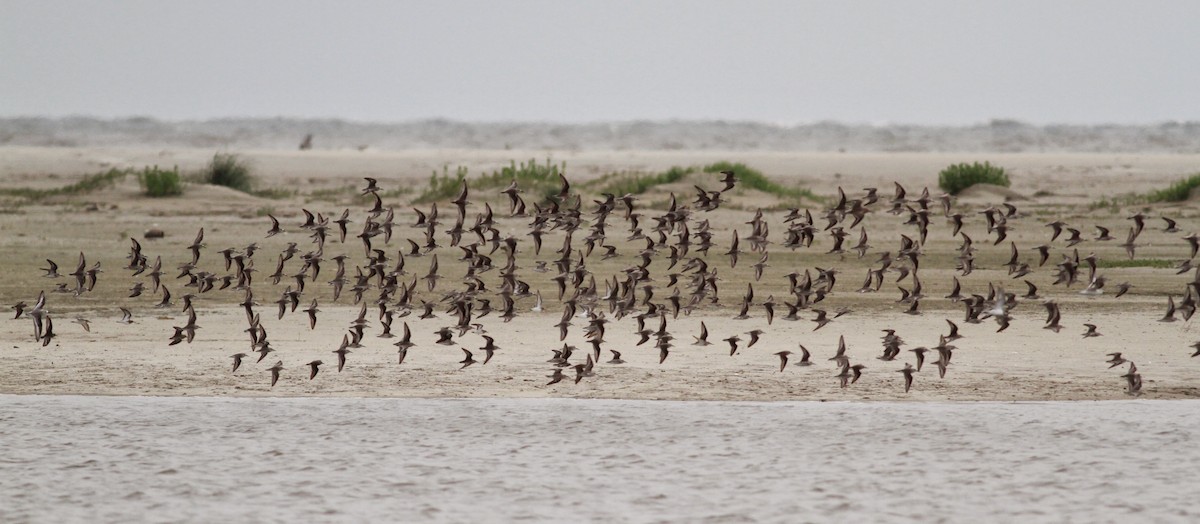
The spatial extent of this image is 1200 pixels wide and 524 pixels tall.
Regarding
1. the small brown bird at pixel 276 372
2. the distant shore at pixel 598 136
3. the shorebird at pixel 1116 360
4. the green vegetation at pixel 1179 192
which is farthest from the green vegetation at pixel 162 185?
the distant shore at pixel 598 136

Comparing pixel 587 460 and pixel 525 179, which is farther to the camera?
pixel 525 179

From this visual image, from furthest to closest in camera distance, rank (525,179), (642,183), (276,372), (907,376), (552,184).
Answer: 1. (642,183)
2. (552,184)
3. (525,179)
4. (276,372)
5. (907,376)

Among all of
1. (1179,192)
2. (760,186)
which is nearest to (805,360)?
(1179,192)

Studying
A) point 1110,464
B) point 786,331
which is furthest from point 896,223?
point 1110,464

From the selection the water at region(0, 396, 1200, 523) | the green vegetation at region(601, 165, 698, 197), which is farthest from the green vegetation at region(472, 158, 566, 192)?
the water at region(0, 396, 1200, 523)

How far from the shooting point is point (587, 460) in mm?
11406

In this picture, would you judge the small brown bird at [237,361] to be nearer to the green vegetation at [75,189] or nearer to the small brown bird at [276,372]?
the small brown bird at [276,372]

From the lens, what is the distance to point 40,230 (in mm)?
25625

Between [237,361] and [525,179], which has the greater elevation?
[525,179]

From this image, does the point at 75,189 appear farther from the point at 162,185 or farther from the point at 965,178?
the point at 965,178

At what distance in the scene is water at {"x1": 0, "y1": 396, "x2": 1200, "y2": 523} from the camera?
10148 mm

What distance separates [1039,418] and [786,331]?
4.11m

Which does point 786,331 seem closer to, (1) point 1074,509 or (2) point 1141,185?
(1) point 1074,509

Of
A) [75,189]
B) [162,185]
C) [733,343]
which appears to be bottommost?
[733,343]
